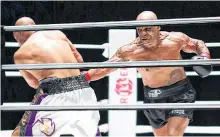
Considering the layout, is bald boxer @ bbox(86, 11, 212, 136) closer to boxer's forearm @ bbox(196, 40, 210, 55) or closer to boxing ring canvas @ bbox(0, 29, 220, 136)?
boxer's forearm @ bbox(196, 40, 210, 55)

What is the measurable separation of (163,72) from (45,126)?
670 mm

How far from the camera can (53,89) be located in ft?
6.88

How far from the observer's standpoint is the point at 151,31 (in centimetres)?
214

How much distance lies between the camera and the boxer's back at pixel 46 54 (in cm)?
206

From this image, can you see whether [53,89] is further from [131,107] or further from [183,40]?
[131,107]

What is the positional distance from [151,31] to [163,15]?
79cm

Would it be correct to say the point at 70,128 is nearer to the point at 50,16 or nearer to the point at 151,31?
the point at 151,31

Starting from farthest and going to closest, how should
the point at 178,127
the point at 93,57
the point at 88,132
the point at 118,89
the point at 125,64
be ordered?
the point at 93,57
the point at 118,89
the point at 178,127
the point at 88,132
the point at 125,64

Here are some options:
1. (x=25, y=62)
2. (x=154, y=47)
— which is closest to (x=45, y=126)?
(x=25, y=62)

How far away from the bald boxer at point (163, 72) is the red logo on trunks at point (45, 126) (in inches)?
11.4

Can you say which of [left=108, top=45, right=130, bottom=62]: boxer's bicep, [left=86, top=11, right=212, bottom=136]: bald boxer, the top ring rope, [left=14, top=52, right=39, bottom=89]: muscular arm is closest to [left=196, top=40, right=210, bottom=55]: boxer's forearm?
[left=86, top=11, right=212, bottom=136]: bald boxer

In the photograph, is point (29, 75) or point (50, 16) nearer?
point (29, 75)

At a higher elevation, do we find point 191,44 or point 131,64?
point 191,44

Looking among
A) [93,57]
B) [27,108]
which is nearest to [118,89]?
[93,57]
